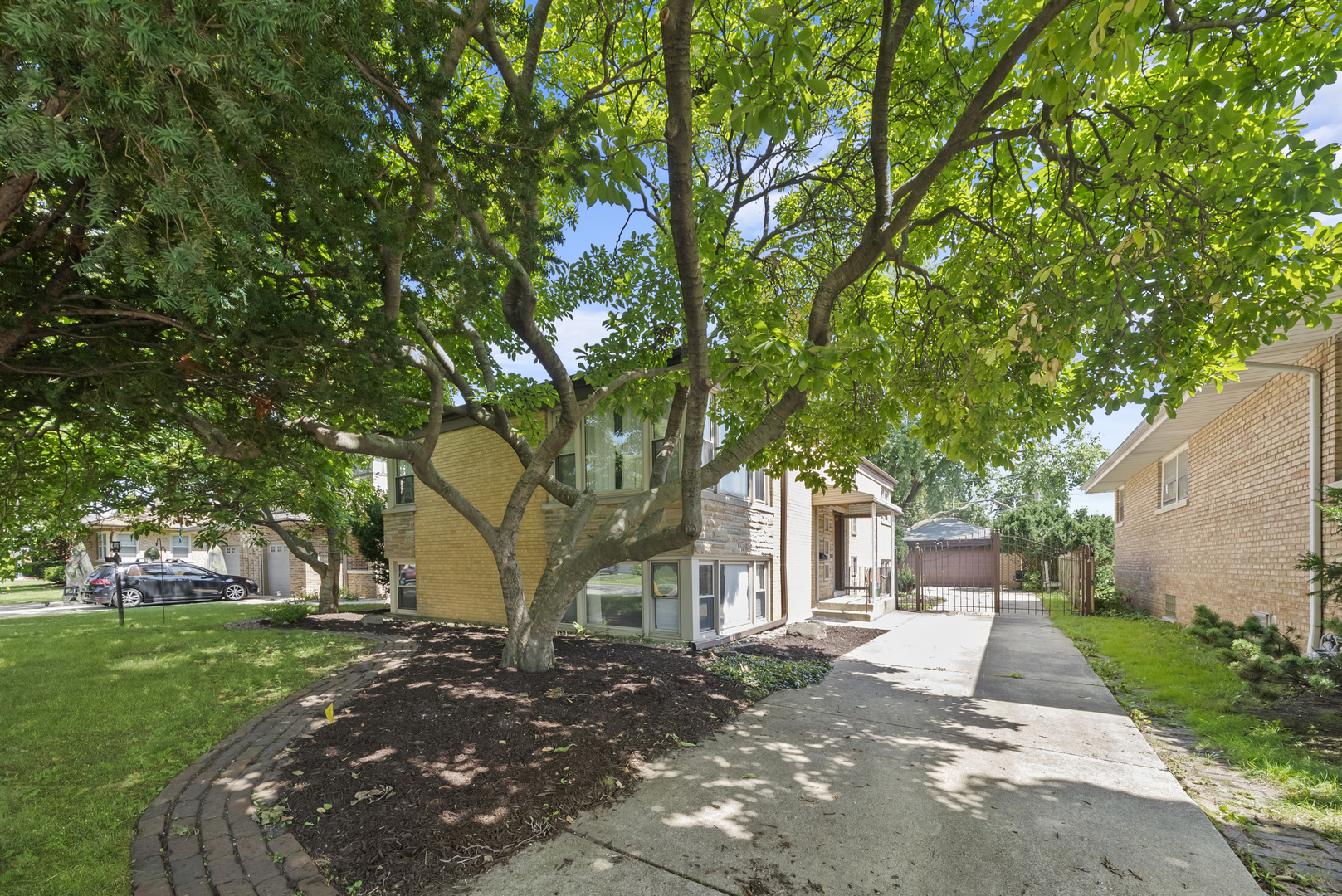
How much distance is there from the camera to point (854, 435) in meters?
8.41

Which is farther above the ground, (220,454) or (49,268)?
(49,268)

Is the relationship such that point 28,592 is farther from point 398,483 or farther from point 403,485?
point 403,485

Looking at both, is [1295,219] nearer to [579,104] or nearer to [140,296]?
[579,104]

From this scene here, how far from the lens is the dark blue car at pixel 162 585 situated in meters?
20.4

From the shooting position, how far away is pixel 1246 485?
1023 centimetres

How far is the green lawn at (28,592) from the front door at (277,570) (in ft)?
21.7

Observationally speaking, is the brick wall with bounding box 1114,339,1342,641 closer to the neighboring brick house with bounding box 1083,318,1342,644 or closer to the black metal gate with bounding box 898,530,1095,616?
the neighboring brick house with bounding box 1083,318,1342,644

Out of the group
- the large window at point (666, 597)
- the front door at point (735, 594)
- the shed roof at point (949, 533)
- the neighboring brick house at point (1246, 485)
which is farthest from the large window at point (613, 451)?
the shed roof at point (949, 533)

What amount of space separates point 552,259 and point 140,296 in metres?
3.82

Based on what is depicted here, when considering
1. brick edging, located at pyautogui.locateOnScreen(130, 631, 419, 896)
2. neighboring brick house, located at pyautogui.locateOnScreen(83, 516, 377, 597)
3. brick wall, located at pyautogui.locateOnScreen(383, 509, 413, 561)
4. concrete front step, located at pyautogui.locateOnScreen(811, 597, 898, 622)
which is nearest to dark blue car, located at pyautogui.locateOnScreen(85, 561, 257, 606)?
neighboring brick house, located at pyautogui.locateOnScreen(83, 516, 377, 597)

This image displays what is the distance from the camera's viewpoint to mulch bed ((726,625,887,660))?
9.99 metres

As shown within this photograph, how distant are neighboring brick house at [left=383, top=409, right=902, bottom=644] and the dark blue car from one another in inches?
A: 485

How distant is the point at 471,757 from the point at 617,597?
20.2 ft

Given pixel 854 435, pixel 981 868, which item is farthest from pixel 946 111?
pixel 981 868
